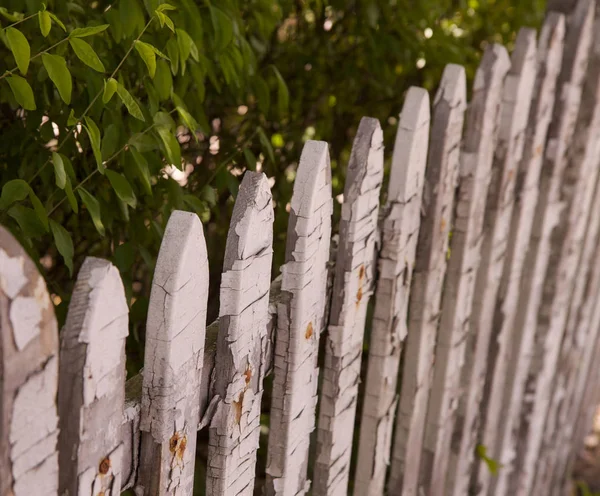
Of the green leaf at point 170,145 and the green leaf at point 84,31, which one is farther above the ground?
the green leaf at point 84,31

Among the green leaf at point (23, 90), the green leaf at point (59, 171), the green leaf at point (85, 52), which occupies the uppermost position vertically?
the green leaf at point (85, 52)

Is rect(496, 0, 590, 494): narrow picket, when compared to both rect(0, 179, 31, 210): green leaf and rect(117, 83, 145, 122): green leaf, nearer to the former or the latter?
rect(117, 83, 145, 122): green leaf

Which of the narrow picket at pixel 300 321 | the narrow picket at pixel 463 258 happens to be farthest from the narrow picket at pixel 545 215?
the narrow picket at pixel 300 321

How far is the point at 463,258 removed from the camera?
175 cm

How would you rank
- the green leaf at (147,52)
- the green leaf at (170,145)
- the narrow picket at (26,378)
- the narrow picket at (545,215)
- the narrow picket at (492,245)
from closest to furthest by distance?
the narrow picket at (26,378)
the green leaf at (147,52)
the green leaf at (170,145)
the narrow picket at (492,245)
the narrow picket at (545,215)

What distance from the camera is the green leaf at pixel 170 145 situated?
119cm

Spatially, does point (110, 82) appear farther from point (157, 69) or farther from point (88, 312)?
point (88, 312)

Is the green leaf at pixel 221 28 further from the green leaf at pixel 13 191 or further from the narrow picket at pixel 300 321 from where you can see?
the green leaf at pixel 13 191

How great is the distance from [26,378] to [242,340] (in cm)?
36

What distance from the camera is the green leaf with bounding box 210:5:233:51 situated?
4.32 feet

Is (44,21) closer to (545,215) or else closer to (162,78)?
(162,78)

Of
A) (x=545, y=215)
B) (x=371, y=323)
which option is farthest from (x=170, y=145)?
(x=545, y=215)

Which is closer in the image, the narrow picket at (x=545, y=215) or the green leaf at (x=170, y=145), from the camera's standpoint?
the green leaf at (x=170, y=145)

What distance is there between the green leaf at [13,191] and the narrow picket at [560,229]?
5.02 feet
